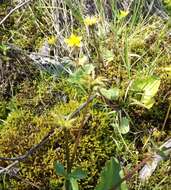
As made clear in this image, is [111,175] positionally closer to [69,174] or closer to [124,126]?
[69,174]

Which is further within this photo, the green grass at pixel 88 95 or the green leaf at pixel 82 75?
the green grass at pixel 88 95

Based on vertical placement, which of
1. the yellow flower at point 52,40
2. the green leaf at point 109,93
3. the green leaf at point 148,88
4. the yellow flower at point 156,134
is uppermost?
the yellow flower at point 52,40

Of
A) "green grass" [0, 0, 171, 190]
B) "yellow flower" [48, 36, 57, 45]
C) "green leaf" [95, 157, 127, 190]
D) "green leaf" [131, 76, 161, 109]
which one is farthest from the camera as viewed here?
"yellow flower" [48, 36, 57, 45]

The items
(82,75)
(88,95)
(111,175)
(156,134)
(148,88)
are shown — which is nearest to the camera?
(82,75)

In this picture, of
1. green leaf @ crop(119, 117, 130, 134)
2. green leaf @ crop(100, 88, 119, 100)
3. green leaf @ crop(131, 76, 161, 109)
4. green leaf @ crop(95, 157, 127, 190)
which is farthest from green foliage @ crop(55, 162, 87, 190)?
green leaf @ crop(131, 76, 161, 109)

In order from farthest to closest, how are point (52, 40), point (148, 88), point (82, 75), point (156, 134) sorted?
1. point (52, 40)
2. point (148, 88)
3. point (156, 134)
4. point (82, 75)

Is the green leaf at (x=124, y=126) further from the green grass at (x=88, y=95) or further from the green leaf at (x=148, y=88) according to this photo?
the green leaf at (x=148, y=88)

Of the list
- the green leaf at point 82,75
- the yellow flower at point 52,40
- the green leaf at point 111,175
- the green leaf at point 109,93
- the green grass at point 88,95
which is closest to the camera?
the green leaf at point 82,75

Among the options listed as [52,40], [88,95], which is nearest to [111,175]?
[88,95]

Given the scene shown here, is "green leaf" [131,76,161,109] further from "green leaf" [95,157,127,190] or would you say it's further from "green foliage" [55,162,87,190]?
"green foliage" [55,162,87,190]

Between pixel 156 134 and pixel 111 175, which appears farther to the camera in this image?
pixel 156 134

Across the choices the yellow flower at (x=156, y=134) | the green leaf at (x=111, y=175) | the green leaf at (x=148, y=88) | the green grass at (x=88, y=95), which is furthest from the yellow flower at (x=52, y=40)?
the green leaf at (x=111, y=175)

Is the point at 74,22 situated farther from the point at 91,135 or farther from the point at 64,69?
the point at 91,135

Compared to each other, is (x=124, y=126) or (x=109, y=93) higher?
(x=109, y=93)
